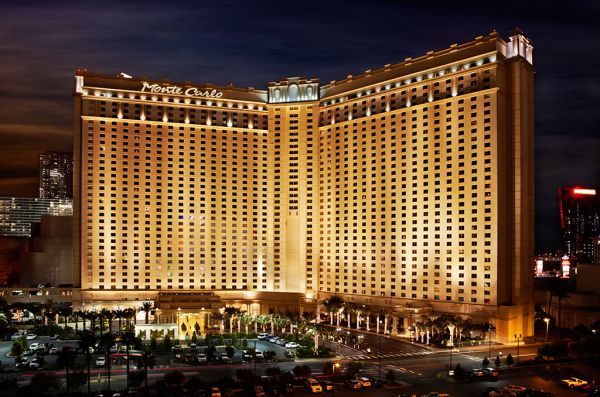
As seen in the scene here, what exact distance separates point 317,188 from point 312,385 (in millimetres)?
78707

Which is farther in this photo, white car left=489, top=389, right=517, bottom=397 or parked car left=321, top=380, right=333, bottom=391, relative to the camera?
parked car left=321, top=380, right=333, bottom=391

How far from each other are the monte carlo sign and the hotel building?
1.08 ft

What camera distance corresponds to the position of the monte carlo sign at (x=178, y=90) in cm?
14862

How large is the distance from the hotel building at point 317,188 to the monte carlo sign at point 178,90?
0.33m

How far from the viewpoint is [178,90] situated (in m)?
150

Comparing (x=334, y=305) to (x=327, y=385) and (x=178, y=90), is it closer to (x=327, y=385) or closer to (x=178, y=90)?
(x=327, y=385)

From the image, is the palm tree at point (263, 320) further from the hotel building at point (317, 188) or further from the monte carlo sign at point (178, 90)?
the monte carlo sign at point (178, 90)

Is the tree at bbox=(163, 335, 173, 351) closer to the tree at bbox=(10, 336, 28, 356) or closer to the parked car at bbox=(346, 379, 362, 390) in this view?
the tree at bbox=(10, 336, 28, 356)

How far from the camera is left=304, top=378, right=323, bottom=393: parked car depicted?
75.1 metres

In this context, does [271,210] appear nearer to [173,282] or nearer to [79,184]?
[173,282]

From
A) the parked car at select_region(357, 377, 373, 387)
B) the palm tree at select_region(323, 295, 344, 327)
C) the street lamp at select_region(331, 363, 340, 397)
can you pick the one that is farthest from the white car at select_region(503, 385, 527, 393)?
the palm tree at select_region(323, 295, 344, 327)

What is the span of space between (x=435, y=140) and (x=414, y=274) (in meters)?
27.4

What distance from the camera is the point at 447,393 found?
246 feet

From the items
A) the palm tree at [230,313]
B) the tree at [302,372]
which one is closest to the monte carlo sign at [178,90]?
the palm tree at [230,313]
